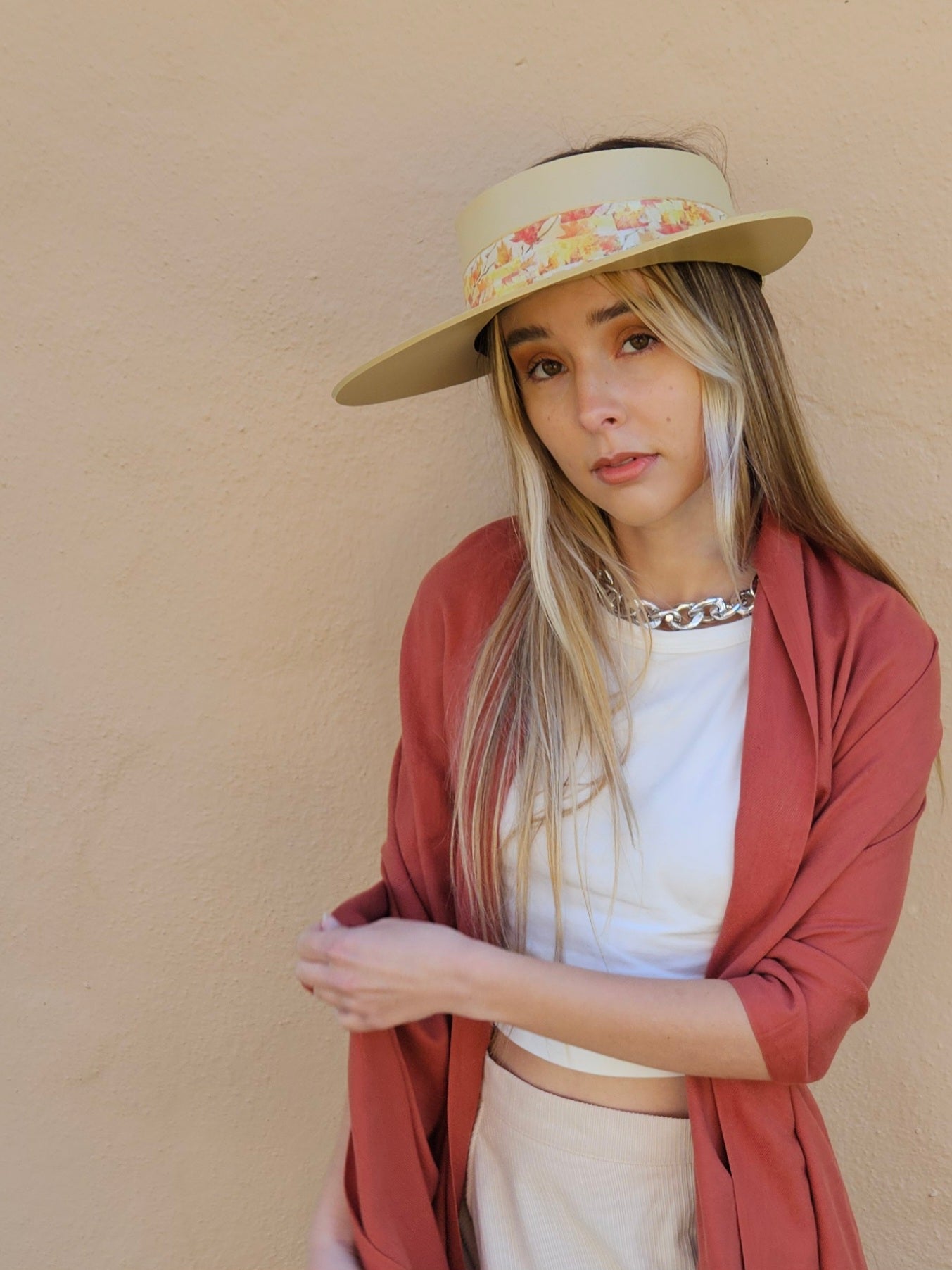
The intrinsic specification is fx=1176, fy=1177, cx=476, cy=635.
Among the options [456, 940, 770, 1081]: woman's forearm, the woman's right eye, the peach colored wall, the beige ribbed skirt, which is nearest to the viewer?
[456, 940, 770, 1081]: woman's forearm

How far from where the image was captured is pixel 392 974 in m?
1.50

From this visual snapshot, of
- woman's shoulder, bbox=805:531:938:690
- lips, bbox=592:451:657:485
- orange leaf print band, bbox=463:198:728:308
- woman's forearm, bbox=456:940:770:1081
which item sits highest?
orange leaf print band, bbox=463:198:728:308

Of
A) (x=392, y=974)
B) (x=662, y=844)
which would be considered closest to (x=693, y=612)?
(x=662, y=844)

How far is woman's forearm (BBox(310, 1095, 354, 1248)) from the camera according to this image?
65.2 inches

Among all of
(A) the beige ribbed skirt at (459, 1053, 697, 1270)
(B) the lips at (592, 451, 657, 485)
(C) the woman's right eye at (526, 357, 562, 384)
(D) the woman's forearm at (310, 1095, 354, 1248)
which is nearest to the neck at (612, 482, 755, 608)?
(B) the lips at (592, 451, 657, 485)

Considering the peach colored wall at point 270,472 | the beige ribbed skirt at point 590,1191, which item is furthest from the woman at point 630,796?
the peach colored wall at point 270,472

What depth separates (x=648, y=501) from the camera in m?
1.64

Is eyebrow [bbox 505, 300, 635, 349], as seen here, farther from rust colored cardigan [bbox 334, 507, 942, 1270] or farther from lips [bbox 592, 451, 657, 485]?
rust colored cardigan [bbox 334, 507, 942, 1270]

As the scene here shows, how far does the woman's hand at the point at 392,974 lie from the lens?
150 centimetres

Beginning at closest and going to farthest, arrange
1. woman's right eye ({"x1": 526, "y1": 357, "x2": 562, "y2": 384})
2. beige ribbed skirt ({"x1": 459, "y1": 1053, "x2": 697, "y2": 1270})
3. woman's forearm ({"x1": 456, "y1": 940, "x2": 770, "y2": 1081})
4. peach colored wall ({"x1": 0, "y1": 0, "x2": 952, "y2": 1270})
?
woman's forearm ({"x1": 456, "y1": 940, "x2": 770, "y2": 1081}) < beige ribbed skirt ({"x1": 459, "y1": 1053, "x2": 697, "y2": 1270}) < woman's right eye ({"x1": 526, "y1": 357, "x2": 562, "y2": 384}) < peach colored wall ({"x1": 0, "y1": 0, "x2": 952, "y2": 1270})

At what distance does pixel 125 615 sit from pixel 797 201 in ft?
4.74

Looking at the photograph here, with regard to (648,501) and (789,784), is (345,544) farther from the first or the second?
(789,784)

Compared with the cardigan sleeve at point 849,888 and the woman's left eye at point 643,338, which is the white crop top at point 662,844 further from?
the woman's left eye at point 643,338

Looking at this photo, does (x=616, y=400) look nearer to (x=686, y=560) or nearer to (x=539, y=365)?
(x=539, y=365)
